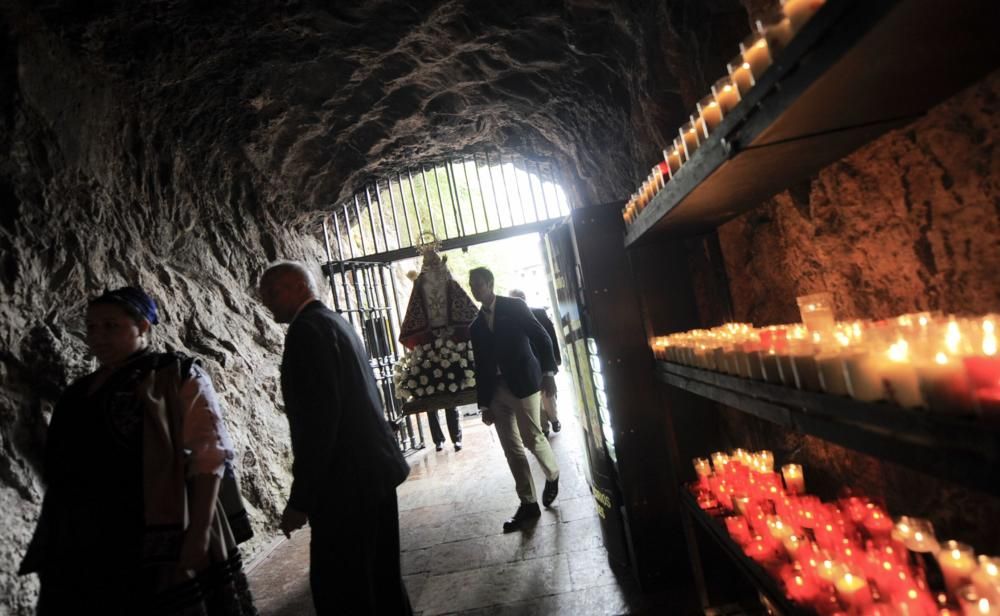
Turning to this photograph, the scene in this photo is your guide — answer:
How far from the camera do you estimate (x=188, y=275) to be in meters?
5.42

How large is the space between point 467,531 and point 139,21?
199 inches

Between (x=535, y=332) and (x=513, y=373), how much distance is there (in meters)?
0.40

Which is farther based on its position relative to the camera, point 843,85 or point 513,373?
point 513,373

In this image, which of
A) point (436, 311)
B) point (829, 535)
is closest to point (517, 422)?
point (436, 311)

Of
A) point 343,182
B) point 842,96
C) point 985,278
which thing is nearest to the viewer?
point 842,96

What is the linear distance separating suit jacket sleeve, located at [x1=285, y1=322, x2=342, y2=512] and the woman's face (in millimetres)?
693

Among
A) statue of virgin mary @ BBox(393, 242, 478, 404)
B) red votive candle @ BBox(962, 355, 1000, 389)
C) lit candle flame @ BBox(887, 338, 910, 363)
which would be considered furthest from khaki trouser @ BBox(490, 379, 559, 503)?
red votive candle @ BBox(962, 355, 1000, 389)

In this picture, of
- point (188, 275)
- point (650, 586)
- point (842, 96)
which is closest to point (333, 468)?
point (650, 586)

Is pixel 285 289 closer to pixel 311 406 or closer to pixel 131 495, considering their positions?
pixel 311 406

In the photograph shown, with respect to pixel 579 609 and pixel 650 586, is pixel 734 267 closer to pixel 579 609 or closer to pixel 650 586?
pixel 650 586

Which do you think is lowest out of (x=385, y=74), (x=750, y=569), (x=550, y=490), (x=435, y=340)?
(x=550, y=490)

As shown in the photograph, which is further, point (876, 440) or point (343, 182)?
point (343, 182)

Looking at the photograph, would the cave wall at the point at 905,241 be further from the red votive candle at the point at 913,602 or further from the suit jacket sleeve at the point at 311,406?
the suit jacket sleeve at the point at 311,406

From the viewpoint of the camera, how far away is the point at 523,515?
4.55 m
